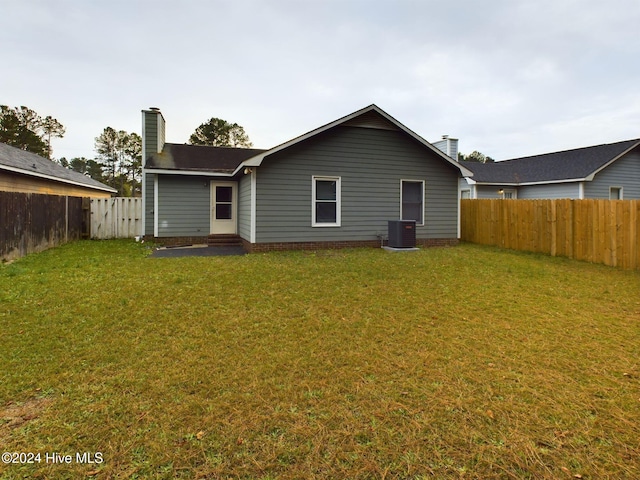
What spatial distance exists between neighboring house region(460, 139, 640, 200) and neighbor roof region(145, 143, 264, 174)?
36.7 feet

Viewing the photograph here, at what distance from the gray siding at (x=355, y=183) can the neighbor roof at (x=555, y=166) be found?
4.74 m

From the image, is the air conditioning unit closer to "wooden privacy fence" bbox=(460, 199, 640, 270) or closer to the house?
the house

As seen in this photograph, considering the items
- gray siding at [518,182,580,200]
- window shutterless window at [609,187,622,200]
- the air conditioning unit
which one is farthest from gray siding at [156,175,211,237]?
window shutterless window at [609,187,622,200]

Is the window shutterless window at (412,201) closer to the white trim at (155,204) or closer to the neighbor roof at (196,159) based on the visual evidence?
the neighbor roof at (196,159)

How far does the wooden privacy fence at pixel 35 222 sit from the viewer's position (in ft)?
27.6

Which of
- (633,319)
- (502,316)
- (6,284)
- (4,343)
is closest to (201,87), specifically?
(6,284)

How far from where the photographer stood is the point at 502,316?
4656 mm

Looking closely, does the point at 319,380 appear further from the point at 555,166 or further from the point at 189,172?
the point at 555,166

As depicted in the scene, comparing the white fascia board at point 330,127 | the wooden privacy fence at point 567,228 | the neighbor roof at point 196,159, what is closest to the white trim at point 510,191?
the wooden privacy fence at point 567,228

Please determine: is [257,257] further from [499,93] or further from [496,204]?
[499,93]

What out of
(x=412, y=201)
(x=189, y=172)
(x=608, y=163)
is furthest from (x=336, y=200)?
(x=608, y=163)

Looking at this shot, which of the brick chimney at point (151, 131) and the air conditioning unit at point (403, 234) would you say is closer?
the air conditioning unit at point (403, 234)

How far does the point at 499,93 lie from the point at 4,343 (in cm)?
2026

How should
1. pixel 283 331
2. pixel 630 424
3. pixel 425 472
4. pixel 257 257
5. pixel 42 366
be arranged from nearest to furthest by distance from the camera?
1. pixel 425 472
2. pixel 630 424
3. pixel 42 366
4. pixel 283 331
5. pixel 257 257
